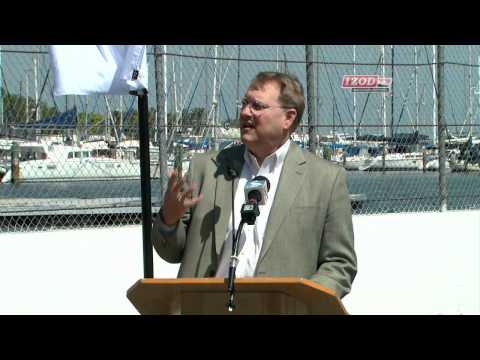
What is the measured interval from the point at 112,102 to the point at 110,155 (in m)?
0.40

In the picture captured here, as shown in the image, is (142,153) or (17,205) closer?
(142,153)

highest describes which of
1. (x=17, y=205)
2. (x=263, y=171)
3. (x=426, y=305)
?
(x=263, y=171)

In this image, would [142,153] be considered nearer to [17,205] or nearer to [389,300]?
[17,205]

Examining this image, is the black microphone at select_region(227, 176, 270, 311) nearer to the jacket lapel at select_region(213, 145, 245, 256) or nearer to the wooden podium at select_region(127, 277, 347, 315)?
the wooden podium at select_region(127, 277, 347, 315)

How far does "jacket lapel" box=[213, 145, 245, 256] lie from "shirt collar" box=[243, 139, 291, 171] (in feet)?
0.11

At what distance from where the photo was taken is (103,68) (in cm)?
532

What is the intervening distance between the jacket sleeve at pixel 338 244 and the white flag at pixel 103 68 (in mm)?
1529

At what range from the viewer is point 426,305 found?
8.38 metres

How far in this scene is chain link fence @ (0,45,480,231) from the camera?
672 cm

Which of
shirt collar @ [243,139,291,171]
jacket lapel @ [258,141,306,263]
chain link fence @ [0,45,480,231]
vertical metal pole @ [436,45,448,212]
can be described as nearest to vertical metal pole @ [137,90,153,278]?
shirt collar @ [243,139,291,171]

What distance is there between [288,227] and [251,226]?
0.54ft

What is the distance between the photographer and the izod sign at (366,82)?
25.2ft

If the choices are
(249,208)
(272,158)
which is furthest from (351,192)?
(249,208)
